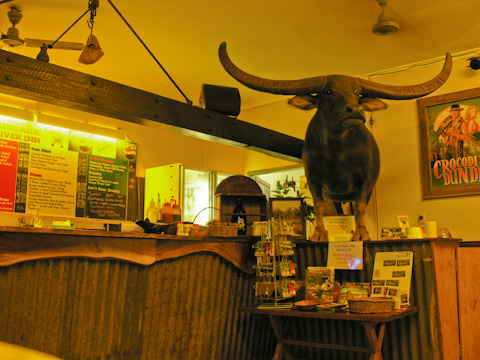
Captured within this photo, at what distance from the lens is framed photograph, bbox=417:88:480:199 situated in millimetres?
4484

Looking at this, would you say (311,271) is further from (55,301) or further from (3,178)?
(3,178)

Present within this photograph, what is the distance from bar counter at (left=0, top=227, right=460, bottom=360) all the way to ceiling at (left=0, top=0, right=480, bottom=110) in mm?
1924

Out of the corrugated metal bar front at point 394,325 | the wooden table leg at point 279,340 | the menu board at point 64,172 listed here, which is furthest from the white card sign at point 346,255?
the menu board at point 64,172

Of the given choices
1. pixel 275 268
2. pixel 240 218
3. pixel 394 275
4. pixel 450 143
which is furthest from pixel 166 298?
pixel 450 143

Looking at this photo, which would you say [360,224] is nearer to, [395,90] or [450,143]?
[395,90]

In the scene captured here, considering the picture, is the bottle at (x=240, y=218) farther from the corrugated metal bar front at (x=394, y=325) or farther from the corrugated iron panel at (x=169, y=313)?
the corrugated metal bar front at (x=394, y=325)

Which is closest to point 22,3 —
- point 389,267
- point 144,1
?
point 144,1

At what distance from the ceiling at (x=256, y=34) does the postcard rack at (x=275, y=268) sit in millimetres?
1868

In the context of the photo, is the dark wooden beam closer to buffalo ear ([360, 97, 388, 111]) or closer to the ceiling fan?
buffalo ear ([360, 97, 388, 111])

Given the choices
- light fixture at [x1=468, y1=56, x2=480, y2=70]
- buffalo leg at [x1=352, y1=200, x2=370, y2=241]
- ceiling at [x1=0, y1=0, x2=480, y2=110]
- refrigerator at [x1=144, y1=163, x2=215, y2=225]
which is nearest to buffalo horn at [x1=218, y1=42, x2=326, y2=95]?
ceiling at [x1=0, y1=0, x2=480, y2=110]

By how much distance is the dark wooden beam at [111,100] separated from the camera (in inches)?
98.0

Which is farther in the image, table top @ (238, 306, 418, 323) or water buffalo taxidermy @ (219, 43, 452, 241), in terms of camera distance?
water buffalo taxidermy @ (219, 43, 452, 241)

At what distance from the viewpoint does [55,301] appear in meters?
2.38

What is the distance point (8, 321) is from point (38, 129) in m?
3.08
